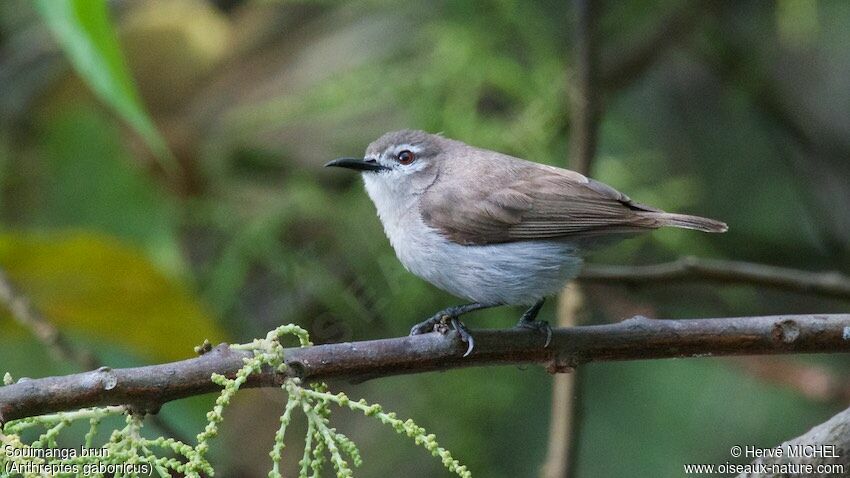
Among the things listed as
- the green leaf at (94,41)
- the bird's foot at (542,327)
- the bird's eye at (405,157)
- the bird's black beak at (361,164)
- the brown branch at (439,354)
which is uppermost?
the bird's eye at (405,157)

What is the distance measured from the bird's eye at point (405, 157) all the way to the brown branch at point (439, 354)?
4.82 feet

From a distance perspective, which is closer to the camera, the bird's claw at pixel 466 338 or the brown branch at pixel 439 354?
the brown branch at pixel 439 354

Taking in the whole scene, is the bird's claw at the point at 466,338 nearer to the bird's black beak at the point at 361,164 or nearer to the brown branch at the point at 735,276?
the brown branch at the point at 735,276

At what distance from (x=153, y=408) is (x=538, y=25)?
4054 mm

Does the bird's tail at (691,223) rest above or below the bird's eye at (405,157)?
below

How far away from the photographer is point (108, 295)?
4156 millimetres

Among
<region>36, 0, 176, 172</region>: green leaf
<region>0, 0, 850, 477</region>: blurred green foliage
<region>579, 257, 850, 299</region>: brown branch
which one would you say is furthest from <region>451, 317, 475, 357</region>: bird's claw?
<region>0, 0, 850, 477</region>: blurred green foliage

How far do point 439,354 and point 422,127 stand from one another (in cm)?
292

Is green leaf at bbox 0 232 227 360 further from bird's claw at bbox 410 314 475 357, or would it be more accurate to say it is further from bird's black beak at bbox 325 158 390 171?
bird's claw at bbox 410 314 475 357

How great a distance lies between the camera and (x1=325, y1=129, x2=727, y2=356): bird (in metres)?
3.39

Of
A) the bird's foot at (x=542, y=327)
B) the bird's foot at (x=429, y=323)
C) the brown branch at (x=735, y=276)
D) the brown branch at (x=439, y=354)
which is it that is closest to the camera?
the brown branch at (x=439, y=354)

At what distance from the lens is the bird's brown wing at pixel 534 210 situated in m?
3.43

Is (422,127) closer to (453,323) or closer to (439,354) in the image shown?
(453,323)

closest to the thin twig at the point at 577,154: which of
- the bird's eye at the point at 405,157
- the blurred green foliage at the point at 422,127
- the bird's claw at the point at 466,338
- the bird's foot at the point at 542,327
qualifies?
the blurred green foliage at the point at 422,127
